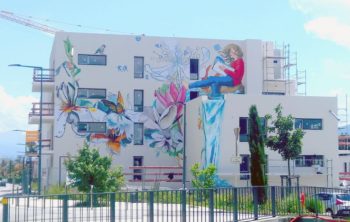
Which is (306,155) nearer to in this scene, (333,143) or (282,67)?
(333,143)

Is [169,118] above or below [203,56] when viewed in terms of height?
below

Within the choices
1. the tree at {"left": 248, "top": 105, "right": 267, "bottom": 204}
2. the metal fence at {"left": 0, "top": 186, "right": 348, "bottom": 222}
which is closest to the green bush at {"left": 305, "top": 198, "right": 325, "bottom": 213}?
the metal fence at {"left": 0, "top": 186, "right": 348, "bottom": 222}

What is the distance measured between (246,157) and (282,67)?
61.0 ft

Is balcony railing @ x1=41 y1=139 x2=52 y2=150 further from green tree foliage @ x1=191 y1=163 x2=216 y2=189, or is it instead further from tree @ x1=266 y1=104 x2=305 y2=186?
tree @ x1=266 y1=104 x2=305 y2=186

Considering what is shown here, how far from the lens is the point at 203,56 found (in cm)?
6038

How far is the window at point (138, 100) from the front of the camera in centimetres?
5838

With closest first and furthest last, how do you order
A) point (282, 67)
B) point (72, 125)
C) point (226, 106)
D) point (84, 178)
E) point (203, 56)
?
1. point (84, 178)
2. point (226, 106)
3. point (72, 125)
4. point (203, 56)
5. point (282, 67)

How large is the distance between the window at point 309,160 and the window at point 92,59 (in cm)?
1962

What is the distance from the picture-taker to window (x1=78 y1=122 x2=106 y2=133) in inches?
2232

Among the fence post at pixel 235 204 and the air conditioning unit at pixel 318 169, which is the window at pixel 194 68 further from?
the fence post at pixel 235 204

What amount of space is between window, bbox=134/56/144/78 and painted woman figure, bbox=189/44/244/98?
18.1 feet

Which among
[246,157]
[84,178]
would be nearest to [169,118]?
[246,157]

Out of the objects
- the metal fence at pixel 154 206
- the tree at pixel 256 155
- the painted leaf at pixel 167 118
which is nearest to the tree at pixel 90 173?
the tree at pixel 256 155

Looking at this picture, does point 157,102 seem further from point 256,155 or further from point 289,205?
point 289,205
